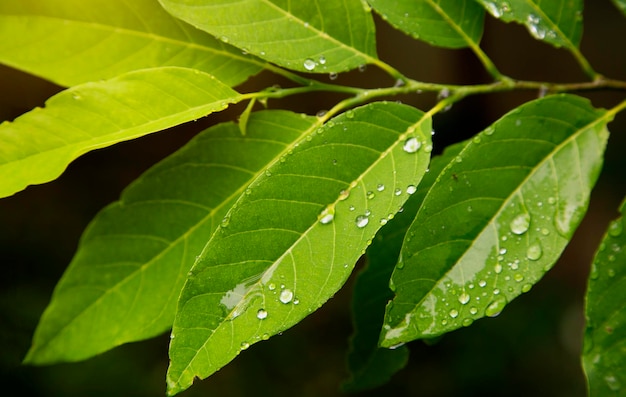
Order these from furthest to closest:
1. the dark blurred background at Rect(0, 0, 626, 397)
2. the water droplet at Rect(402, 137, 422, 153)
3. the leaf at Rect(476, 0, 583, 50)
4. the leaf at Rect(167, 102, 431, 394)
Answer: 1. the dark blurred background at Rect(0, 0, 626, 397)
2. the leaf at Rect(476, 0, 583, 50)
3. the water droplet at Rect(402, 137, 422, 153)
4. the leaf at Rect(167, 102, 431, 394)

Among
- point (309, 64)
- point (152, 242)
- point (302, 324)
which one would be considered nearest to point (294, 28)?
point (309, 64)

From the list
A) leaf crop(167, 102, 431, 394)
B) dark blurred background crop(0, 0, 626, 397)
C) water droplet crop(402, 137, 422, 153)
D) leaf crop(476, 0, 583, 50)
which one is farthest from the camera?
dark blurred background crop(0, 0, 626, 397)

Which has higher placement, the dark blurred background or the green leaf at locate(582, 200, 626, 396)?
the green leaf at locate(582, 200, 626, 396)

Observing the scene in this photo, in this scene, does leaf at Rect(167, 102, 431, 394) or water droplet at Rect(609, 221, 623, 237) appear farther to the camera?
water droplet at Rect(609, 221, 623, 237)

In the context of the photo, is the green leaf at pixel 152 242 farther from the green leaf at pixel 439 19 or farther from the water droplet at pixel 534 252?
the water droplet at pixel 534 252

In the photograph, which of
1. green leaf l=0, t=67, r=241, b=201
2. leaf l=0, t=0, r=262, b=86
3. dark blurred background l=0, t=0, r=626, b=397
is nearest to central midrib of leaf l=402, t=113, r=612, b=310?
green leaf l=0, t=67, r=241, b=201

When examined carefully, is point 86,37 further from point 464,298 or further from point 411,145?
point 464,298

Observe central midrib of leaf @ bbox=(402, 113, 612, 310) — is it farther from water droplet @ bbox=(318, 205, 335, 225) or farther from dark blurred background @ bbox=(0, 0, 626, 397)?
dark blurred background @ bbox=(0, 0, 626, 397)
